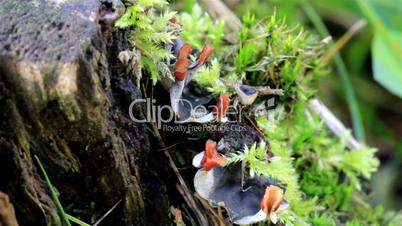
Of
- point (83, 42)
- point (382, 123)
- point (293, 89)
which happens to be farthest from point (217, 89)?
point (382, 123)

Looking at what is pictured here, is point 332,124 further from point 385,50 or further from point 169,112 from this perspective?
point 169,112

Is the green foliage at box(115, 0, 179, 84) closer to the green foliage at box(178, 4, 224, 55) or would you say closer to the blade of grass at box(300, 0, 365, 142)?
the green foliage at box(178, 4, 224, 55)

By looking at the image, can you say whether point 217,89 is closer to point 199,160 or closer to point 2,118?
point 199,160

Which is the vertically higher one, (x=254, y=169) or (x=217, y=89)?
(x=217, y=89)

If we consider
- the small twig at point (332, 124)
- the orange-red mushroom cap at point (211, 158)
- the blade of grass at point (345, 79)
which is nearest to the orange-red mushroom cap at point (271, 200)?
the orange-red mushroom cap at point (211, 158)

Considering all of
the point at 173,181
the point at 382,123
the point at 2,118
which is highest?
the point at 2,118

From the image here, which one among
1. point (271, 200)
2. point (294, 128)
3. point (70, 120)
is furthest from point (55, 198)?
point (294, 128)

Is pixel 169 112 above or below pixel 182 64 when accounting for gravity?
below
